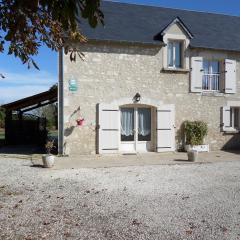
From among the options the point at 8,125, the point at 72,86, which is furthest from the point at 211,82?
the point at 8,125

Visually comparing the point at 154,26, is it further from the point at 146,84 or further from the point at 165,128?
the point at 165,128

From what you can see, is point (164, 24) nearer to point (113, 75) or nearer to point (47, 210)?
point (113, 75)

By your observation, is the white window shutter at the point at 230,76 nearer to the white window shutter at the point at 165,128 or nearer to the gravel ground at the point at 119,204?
the white window shutter at the point at 165,128

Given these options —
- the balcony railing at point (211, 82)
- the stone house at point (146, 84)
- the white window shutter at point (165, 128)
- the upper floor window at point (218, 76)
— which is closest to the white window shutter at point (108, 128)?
the stone house at point (146, 84)

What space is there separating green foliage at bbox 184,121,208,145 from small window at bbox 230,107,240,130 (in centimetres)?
185

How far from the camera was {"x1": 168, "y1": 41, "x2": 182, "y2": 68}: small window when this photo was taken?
51.0 feet

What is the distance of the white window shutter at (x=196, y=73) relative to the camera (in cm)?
1552

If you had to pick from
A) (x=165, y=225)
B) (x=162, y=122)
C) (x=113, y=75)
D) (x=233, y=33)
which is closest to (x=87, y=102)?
(x=113, y=75)

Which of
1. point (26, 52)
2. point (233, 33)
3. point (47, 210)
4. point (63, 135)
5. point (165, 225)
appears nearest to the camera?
point (26, 52)

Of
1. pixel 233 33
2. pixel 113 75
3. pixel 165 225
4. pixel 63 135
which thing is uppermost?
pixel 233 33

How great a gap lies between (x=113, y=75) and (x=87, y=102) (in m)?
1.42

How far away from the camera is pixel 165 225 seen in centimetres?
547

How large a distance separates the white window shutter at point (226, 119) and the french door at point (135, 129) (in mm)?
3087


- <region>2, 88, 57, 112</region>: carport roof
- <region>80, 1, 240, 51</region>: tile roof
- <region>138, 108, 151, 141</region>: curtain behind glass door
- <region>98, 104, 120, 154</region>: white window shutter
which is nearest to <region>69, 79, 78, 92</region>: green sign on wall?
<region>98, 104, 120, 154</region>: white window shutter
